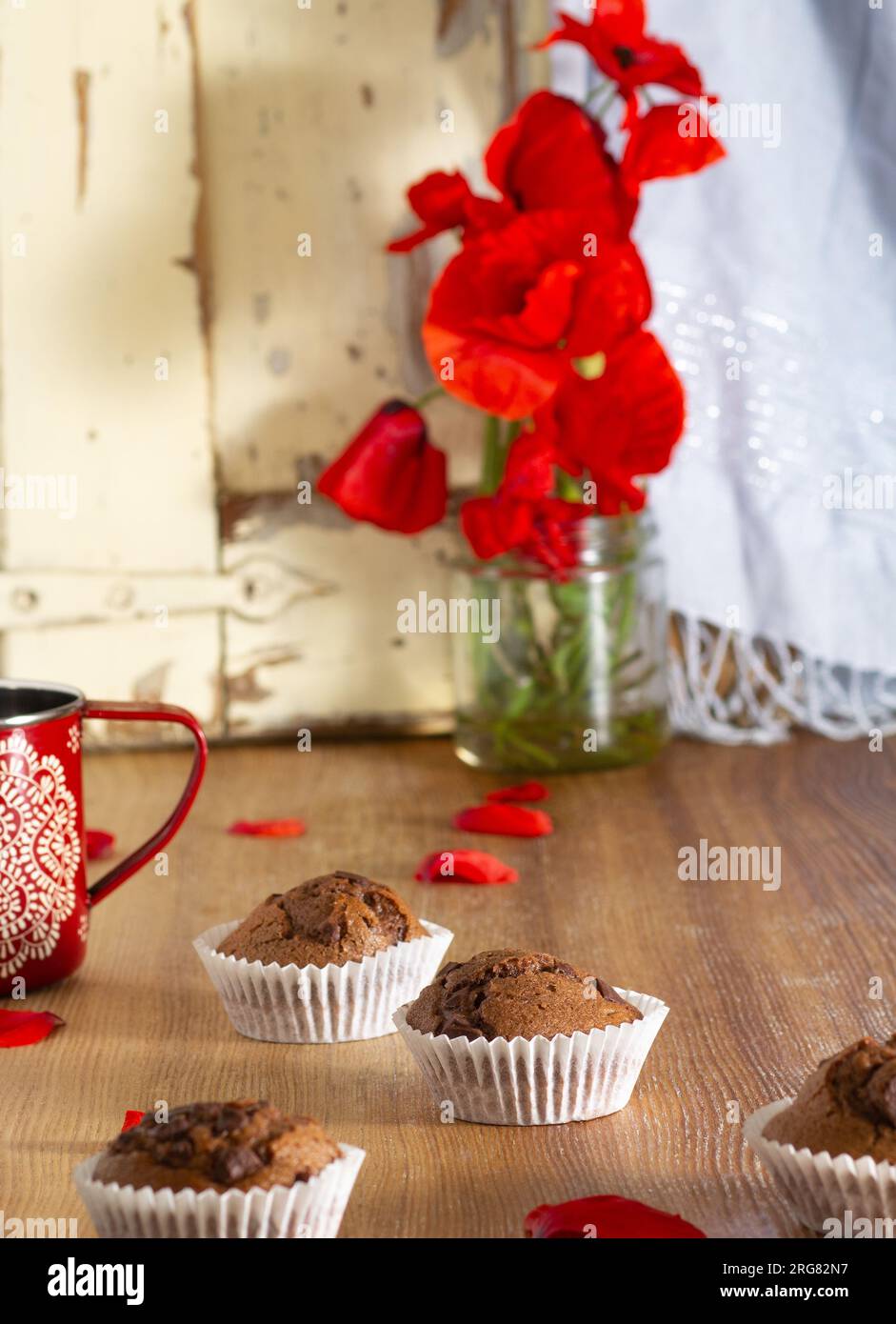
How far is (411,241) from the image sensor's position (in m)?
1.43

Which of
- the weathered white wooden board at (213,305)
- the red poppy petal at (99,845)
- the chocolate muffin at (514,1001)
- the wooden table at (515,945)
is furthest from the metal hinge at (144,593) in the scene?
the chocolate muffin at (514,1001)

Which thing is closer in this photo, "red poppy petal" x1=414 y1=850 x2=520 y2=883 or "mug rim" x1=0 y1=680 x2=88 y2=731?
"mug rim" x1=0 y1=680 x2=88 y2=731

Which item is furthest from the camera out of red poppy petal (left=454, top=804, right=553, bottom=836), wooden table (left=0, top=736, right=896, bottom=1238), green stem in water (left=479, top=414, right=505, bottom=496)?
green stem in water (left=479, top=414, right=505, bottom=496)

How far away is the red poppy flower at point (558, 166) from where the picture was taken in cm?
137

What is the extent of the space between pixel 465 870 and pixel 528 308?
478mm

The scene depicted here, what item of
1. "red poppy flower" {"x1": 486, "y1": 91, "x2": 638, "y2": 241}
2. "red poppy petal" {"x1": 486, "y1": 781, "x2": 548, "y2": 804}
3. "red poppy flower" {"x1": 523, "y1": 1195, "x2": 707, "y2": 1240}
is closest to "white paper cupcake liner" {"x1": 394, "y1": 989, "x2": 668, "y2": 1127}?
"red poppy flower" {"x1": 523, "y1": 1195, "x2": 707, "y2": 1240}

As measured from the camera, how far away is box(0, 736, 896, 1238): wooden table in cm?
74

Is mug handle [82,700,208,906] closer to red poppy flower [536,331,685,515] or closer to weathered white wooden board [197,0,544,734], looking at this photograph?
red poppy flower [536,331,685,515]

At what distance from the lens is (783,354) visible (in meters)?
1.61

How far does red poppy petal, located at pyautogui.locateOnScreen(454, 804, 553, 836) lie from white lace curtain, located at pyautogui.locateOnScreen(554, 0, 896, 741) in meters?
0.38

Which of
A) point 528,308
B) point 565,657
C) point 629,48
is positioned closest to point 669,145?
point 629,48

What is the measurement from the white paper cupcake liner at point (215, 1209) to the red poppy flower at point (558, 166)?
958 mm

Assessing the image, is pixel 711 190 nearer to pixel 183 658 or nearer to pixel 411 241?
pixel 411 241
